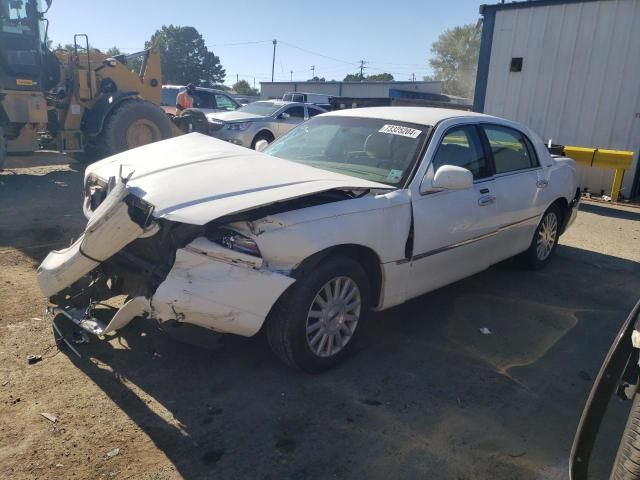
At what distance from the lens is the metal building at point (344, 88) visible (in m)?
46.8

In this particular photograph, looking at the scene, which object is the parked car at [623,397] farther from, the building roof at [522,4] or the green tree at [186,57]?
the green tree at [186,57]

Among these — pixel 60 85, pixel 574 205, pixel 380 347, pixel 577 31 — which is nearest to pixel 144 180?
pixel 380 347

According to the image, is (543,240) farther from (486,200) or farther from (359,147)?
(359,147)

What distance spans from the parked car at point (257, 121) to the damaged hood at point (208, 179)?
8.50 metres

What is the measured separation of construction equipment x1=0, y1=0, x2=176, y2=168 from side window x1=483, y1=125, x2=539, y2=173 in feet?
25.6

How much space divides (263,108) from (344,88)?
118 feet

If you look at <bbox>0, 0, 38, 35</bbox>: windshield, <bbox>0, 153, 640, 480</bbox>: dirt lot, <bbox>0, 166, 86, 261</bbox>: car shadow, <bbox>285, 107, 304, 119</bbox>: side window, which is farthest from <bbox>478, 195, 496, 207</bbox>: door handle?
<bbox>285, 107, 304, 119</bbox>: side window

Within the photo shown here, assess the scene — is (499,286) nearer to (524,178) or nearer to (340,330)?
(524,178)

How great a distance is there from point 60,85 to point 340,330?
9179 mm

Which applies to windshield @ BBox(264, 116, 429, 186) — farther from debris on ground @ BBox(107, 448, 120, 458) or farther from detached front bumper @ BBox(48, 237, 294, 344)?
debris on ground @ BBox(107, 448, 120, 458)

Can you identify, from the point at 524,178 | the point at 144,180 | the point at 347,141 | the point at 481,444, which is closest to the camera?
the point at 481,444

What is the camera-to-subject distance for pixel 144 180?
3.41 meters

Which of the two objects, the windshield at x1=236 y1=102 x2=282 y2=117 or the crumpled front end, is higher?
the windshield at x1=236 y1=102 x2=282 y2=117

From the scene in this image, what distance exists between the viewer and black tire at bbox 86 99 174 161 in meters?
10.2
